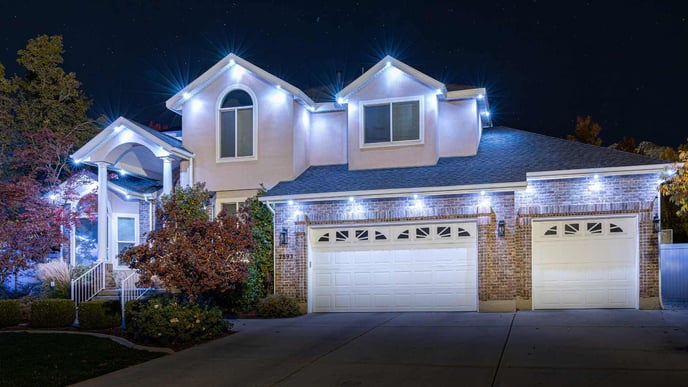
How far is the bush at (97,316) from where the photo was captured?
47.0 feet

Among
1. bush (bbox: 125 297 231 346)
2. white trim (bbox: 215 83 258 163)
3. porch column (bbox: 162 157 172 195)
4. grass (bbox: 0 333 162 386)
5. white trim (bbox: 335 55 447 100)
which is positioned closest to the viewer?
grass (bbox: 0 333 162 386)

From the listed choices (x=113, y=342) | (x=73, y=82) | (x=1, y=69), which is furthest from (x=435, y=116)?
(x=1, y=69)

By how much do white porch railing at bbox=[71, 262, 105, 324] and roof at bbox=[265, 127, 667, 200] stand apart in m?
5.24

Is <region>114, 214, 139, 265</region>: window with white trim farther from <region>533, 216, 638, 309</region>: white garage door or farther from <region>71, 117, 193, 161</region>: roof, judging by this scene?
<region>533, 216, 638, 309</region>: white garage door

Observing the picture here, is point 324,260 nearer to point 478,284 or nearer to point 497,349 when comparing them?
point 478,284

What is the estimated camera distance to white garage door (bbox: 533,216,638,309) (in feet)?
49.2

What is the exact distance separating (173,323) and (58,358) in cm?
218

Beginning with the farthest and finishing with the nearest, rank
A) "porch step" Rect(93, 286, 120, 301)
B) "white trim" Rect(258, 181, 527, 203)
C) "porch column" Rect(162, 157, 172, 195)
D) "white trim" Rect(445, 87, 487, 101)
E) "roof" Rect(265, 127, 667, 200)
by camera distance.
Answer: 1. "porch column" Rect(162, 157, 172, 195)
2. "white trim" Rect(445, 87, 487, 101)
3. "porch step" Rect(93, 286, 120, 301)
4. "roof" Rect(265, 127, 667, 200)
5. "white trim" Rect(258, 181, 527, 203)

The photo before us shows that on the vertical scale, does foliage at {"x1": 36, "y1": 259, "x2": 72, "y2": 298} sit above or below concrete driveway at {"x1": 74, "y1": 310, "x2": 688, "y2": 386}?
above

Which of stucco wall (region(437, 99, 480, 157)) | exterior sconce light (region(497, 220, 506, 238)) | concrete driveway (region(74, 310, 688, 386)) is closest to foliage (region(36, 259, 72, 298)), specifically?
concrete driveway (region(74, 310, 688, 386))

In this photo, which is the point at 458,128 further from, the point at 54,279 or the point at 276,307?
the point at 54,279

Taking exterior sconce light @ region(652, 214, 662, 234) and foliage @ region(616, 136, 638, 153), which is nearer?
exterior sconce light @ region(652, 214, 662, 234)

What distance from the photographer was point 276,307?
15.7 metres

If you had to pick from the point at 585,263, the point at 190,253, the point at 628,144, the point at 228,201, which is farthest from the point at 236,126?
the point at 628,144
